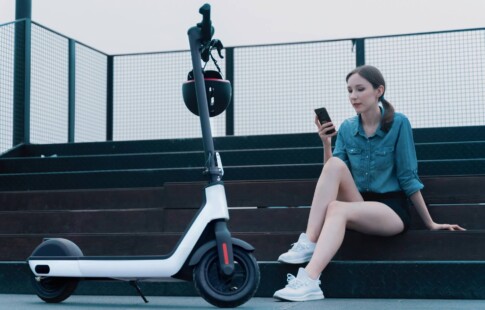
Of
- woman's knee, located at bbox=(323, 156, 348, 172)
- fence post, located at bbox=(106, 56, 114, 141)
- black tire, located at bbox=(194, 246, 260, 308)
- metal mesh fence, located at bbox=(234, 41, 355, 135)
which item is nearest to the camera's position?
black tire, located at bbox=(194, 246, 260, 308)

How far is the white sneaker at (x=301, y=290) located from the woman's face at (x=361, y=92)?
897mm

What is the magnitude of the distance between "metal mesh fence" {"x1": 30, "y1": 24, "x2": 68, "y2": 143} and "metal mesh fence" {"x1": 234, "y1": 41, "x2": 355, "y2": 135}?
5.35ft

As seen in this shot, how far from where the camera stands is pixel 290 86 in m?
6.46

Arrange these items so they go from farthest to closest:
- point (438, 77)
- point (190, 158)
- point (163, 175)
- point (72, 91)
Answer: point (72, 91) < point (438, 77) < point (190, 158) < point (163, 175)

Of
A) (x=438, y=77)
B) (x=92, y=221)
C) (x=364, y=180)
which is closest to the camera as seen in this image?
(x=364, y=180)

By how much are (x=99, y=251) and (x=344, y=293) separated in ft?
5.14

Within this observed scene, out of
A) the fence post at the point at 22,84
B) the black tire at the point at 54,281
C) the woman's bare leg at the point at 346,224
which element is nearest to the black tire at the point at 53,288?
the black tire at the point at 54,281

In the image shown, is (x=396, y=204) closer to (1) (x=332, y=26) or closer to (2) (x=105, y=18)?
(1) (x=332, y=26)

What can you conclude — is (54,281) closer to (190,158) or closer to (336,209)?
(336,209)

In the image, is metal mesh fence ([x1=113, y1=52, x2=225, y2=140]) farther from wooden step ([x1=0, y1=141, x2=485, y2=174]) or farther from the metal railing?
wooden step ([x1=0, y1=141, x2=485, y2=174])

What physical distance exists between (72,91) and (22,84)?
2.00ft

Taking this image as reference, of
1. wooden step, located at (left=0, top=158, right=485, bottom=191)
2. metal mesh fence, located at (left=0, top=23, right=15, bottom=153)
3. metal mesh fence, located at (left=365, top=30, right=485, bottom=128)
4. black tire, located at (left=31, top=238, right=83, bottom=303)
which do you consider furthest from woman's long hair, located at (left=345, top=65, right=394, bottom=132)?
metal mesh fence, located at (left=0, top=23, right=15, bottom=153)

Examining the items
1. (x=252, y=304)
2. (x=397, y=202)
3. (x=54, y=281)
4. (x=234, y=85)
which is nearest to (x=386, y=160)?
(x=397, y=202)

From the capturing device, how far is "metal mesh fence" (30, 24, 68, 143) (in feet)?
22.2
